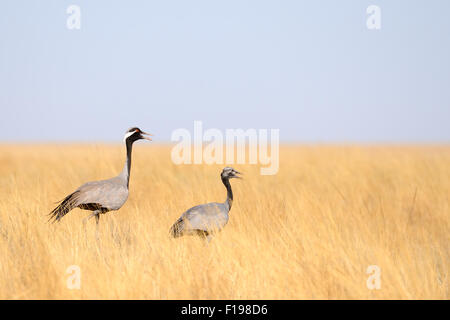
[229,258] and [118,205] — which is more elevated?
[118,205]

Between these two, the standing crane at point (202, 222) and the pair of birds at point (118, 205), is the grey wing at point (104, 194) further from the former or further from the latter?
the standing crane at point (202, 222)

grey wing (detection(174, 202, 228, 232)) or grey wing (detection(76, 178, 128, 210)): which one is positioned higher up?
grey wing (detection(76, 178, 128, 210))

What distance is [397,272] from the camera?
15.0 ft

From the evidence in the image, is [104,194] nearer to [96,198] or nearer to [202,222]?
[96,198]

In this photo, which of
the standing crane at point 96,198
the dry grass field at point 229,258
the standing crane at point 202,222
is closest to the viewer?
the dry grass field at point 229,258

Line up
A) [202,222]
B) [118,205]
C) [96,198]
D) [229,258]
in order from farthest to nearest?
[118,205] → [96,198] → [202,222] → [229,258]

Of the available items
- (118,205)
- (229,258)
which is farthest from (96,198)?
(229,258)

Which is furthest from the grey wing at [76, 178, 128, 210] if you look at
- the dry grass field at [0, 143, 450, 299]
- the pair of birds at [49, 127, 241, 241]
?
the dry grass field at [0, 143, 450, 299]

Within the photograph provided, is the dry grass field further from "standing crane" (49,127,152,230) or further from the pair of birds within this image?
"standing crane" (49,127,152,230)

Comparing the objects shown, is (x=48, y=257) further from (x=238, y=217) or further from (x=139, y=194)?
(x=139, y=194)

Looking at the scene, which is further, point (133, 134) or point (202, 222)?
point (133, 134)

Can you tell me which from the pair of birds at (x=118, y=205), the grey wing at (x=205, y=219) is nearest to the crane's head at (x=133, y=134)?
the pair of birds at (x=118, y=205)

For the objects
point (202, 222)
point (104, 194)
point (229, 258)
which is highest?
point (104, 194)
